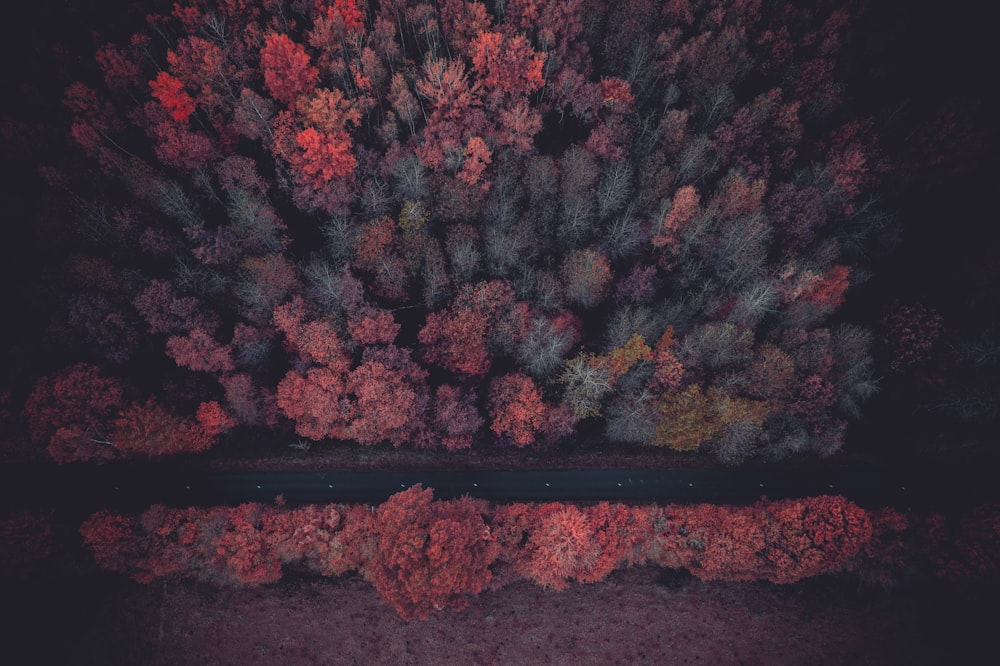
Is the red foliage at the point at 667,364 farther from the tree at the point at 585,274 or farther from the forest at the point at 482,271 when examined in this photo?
the tree at the point at 585,274

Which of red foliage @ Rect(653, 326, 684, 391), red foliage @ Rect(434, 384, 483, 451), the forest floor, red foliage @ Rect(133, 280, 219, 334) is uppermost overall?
red foliage @ Rect(133, 280, 219, 334)

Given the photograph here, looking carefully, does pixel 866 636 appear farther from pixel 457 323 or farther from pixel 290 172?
pixel 290 172

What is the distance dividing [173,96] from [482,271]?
81.5ft

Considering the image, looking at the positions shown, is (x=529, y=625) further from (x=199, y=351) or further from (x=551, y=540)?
(x=199, y=351)

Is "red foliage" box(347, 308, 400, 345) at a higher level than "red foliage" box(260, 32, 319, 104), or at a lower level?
lower

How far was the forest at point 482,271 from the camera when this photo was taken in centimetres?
3428

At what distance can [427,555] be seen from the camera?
32.8 m

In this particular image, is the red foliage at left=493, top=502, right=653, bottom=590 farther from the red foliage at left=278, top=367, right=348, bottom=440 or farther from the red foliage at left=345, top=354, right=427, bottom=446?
the red foliage at left=278, top=367, right=348, bottom=440

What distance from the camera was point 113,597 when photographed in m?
36.8

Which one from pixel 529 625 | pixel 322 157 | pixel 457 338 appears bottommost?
pixel 529 625

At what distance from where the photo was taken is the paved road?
3847 cm

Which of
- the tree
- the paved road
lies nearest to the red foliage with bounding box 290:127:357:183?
the tree

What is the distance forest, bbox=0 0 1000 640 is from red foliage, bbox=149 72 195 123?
14 centimetres

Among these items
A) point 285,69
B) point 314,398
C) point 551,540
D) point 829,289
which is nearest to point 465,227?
point 285,69
